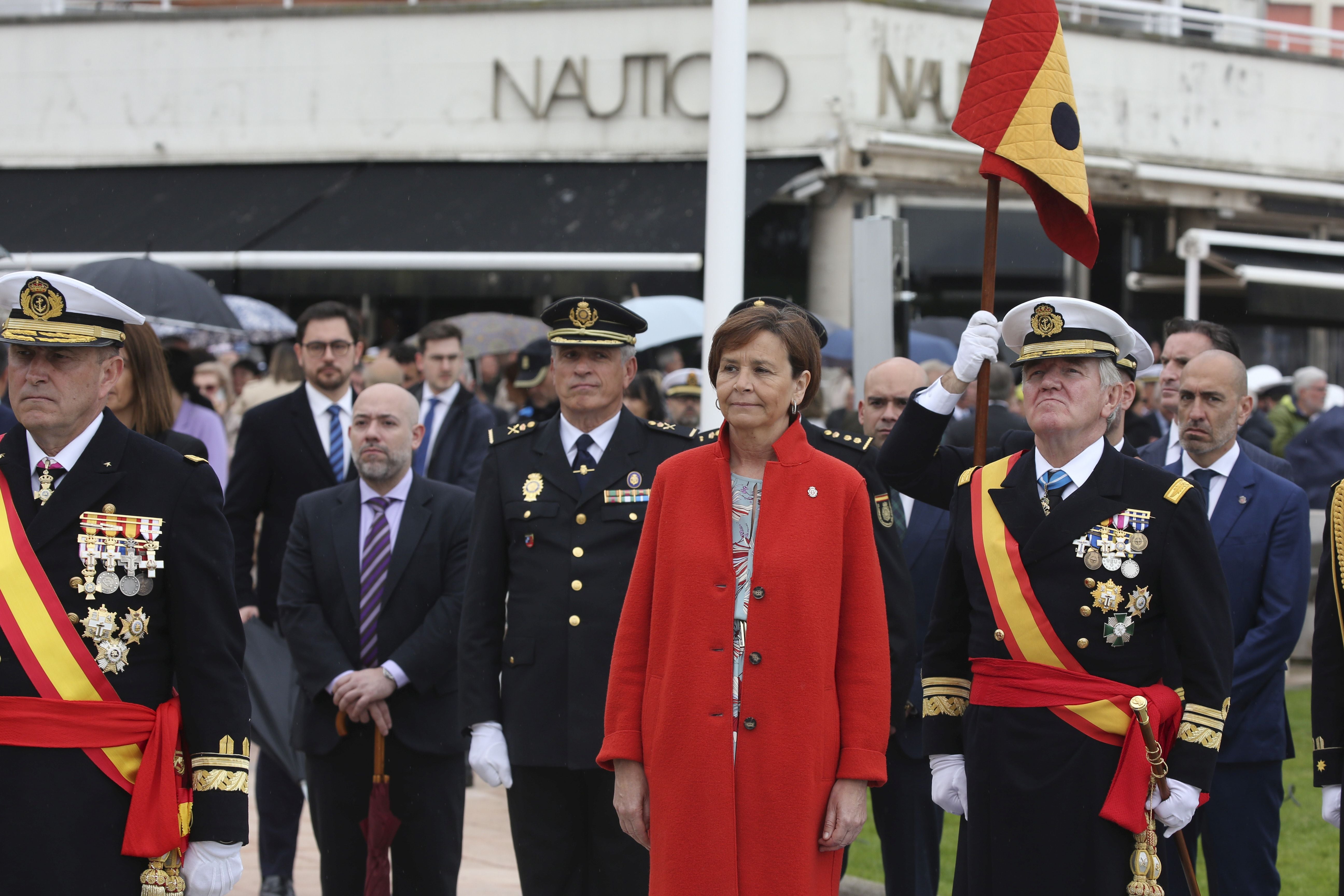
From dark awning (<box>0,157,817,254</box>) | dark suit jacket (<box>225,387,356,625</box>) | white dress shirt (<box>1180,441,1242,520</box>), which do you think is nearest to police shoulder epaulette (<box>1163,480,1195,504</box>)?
white dress shirt (<box>1180,441,1242,520</box>)

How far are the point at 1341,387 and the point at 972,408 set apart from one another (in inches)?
460

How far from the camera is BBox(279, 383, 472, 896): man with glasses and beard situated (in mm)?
5430

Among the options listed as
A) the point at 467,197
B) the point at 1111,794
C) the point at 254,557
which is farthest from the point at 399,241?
the point at 1111,794

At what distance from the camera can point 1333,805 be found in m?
4.31

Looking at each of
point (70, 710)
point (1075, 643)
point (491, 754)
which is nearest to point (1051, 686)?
point (1075, 643)

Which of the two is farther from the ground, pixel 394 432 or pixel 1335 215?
pixel 1335 215

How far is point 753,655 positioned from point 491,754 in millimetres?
1396

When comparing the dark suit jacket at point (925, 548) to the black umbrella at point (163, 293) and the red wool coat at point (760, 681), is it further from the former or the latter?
the black umbrella at point (163, 293)

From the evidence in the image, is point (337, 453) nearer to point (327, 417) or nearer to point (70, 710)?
point (327, 417)

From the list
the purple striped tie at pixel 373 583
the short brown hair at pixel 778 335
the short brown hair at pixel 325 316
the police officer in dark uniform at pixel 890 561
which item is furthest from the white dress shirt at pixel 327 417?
the short brown hair at pixel 778 335

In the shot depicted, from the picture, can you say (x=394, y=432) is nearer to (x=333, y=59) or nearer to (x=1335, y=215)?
(x=333, y=59)

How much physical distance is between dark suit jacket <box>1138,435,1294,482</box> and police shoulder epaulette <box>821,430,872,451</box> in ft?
4.03

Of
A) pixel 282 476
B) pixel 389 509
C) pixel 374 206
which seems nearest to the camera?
pixel 389 509

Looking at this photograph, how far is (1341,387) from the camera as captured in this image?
1834cm
